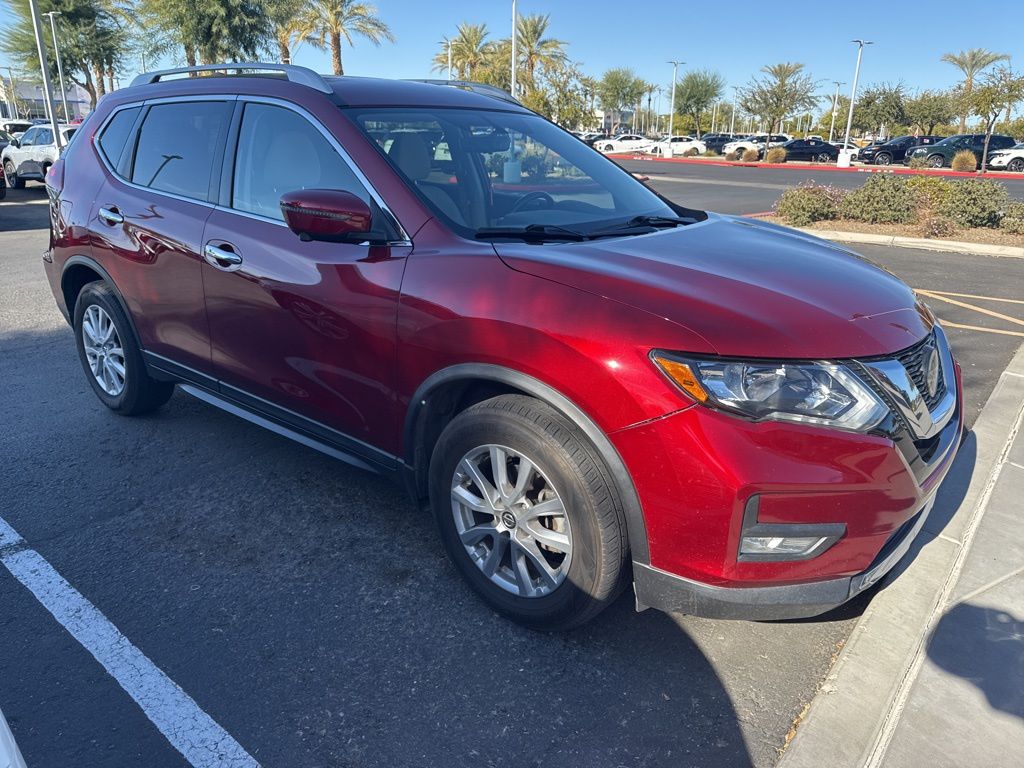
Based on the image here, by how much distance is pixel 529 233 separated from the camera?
2977 millimetres

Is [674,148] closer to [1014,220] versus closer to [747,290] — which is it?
[1014,220]

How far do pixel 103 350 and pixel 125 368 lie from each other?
303mm

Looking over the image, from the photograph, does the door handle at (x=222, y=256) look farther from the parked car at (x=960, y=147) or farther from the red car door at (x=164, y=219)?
the parked car at (x=960, y=147)

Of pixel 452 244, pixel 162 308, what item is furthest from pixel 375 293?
pixel 162 308

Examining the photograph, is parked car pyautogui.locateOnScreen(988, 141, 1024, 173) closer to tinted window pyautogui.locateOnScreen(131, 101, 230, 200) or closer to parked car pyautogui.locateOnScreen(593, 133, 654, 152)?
parked car pyautogui.locateOnScreen(593, 133, 654, 152)

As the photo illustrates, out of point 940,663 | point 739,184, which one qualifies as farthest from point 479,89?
point 739,184

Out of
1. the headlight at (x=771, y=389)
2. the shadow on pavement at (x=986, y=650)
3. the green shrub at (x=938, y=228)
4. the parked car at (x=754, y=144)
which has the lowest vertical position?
the parked car at (x=754, y=144)

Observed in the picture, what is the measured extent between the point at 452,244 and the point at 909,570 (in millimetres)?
2211

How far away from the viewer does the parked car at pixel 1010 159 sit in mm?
33938

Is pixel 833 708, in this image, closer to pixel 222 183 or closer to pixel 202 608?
pixel 202 608

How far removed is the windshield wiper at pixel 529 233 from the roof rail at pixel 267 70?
3.34ft

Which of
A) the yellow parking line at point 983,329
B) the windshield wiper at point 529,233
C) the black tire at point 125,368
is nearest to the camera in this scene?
the windshield wiper at point 529,233

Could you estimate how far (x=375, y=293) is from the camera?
2.96 m

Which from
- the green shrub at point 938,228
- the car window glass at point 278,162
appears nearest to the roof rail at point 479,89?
the car window glass at point 278,162
